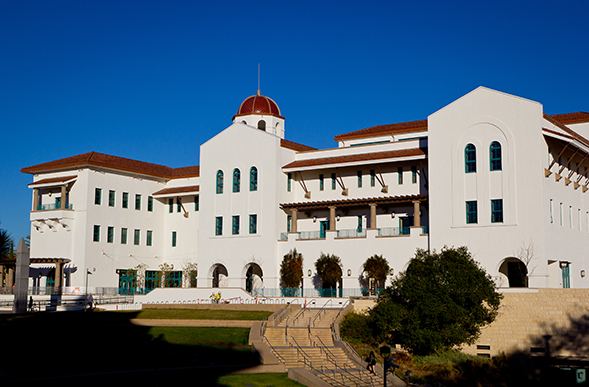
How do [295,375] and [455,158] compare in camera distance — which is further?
[455,158]

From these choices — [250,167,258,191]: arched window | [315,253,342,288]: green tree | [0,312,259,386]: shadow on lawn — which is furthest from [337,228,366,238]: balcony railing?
[0,312,259,386]: shadow on lawn

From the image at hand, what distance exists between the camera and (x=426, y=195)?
45.8m

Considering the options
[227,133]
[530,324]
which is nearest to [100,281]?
[227,133]

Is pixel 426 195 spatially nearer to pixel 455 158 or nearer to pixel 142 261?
pixel 455 158

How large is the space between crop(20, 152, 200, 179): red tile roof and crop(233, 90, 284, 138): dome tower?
597 centimetres

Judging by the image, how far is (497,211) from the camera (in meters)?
42.1

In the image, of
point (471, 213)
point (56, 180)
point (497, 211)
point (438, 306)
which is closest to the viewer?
point (438, 306)

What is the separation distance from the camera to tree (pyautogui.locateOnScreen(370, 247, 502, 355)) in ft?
114

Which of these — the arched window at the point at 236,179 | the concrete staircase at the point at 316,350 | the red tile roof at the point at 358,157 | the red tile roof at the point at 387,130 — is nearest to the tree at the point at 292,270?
the red tile roof at the point at 358,157

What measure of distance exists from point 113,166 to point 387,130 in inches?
862

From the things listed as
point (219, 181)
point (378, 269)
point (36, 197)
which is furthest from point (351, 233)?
point (36, 197)

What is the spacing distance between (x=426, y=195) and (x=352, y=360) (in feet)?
54.7

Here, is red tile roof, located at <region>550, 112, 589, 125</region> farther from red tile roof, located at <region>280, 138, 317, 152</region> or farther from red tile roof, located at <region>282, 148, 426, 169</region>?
red tile roof, located at <region>280, 138, 317, 152</region>

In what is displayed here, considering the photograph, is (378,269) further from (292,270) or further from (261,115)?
(261,115)
